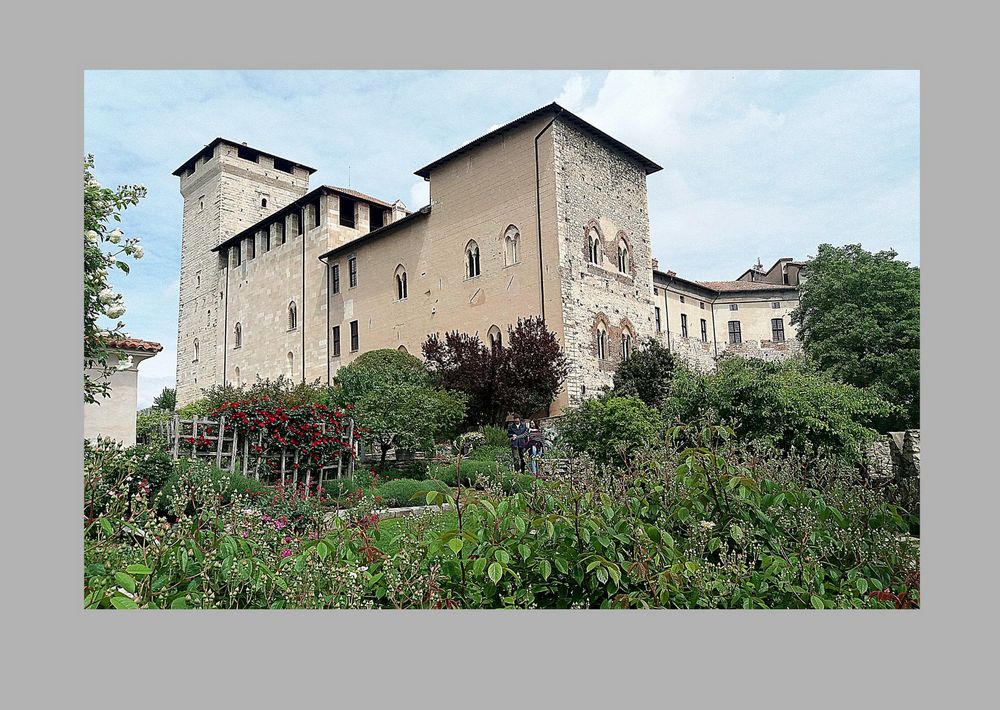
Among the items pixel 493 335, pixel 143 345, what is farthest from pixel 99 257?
pixel 493 335

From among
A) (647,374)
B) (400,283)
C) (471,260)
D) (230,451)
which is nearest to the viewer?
(230,451)

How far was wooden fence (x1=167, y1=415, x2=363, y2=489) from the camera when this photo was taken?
9836mm

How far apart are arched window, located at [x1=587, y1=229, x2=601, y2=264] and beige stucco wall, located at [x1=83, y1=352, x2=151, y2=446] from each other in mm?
13966

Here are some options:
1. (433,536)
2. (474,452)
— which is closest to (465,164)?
(474,452)

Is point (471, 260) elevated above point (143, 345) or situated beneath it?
elevated above

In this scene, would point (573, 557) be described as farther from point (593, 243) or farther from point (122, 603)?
point (593, 243)

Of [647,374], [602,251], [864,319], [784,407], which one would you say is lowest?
[784,407]

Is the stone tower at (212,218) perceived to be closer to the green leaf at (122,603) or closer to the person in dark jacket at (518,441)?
the person in dark jacket at (518,441)

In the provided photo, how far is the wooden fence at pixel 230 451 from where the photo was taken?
9836mm

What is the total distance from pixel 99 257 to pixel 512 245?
52.2 ft

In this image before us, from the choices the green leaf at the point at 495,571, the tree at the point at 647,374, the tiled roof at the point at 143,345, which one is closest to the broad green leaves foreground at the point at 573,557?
the green leaf at the point at 495,571

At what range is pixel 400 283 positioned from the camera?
2336cm

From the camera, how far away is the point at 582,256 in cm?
1909

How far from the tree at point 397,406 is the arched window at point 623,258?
713cm
